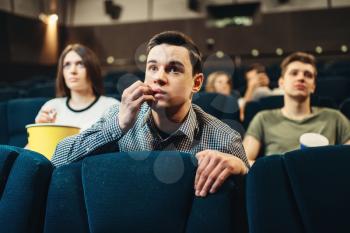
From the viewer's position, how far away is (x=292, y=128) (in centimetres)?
137

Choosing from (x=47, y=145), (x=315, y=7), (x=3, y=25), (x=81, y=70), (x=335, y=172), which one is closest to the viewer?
(x=335, y=172)

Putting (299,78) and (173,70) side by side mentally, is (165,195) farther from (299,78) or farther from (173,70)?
(299,78)

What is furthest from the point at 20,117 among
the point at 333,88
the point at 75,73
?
the point at 333,88

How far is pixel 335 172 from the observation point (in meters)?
0.53

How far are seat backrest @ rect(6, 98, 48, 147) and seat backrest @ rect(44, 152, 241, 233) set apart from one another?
918 millimetres

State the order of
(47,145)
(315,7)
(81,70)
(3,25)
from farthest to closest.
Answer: (315,7) < (3,25) < (81,70) < (47,145)

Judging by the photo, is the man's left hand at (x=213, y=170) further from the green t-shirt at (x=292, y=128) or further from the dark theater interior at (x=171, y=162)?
the green t-shirt at (x=292, y=128)

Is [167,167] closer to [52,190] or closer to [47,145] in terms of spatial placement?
[52,190]

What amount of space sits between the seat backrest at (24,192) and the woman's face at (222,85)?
5.48 feet

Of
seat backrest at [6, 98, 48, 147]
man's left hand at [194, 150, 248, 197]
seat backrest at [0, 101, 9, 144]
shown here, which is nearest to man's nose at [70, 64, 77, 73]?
seat backrest at [6, 98, 48, 147]

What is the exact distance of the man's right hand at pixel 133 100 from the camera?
68 cm

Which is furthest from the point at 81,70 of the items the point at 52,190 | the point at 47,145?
the point at 52,190

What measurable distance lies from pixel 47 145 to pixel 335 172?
616mm

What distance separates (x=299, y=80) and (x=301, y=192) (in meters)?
0.92
